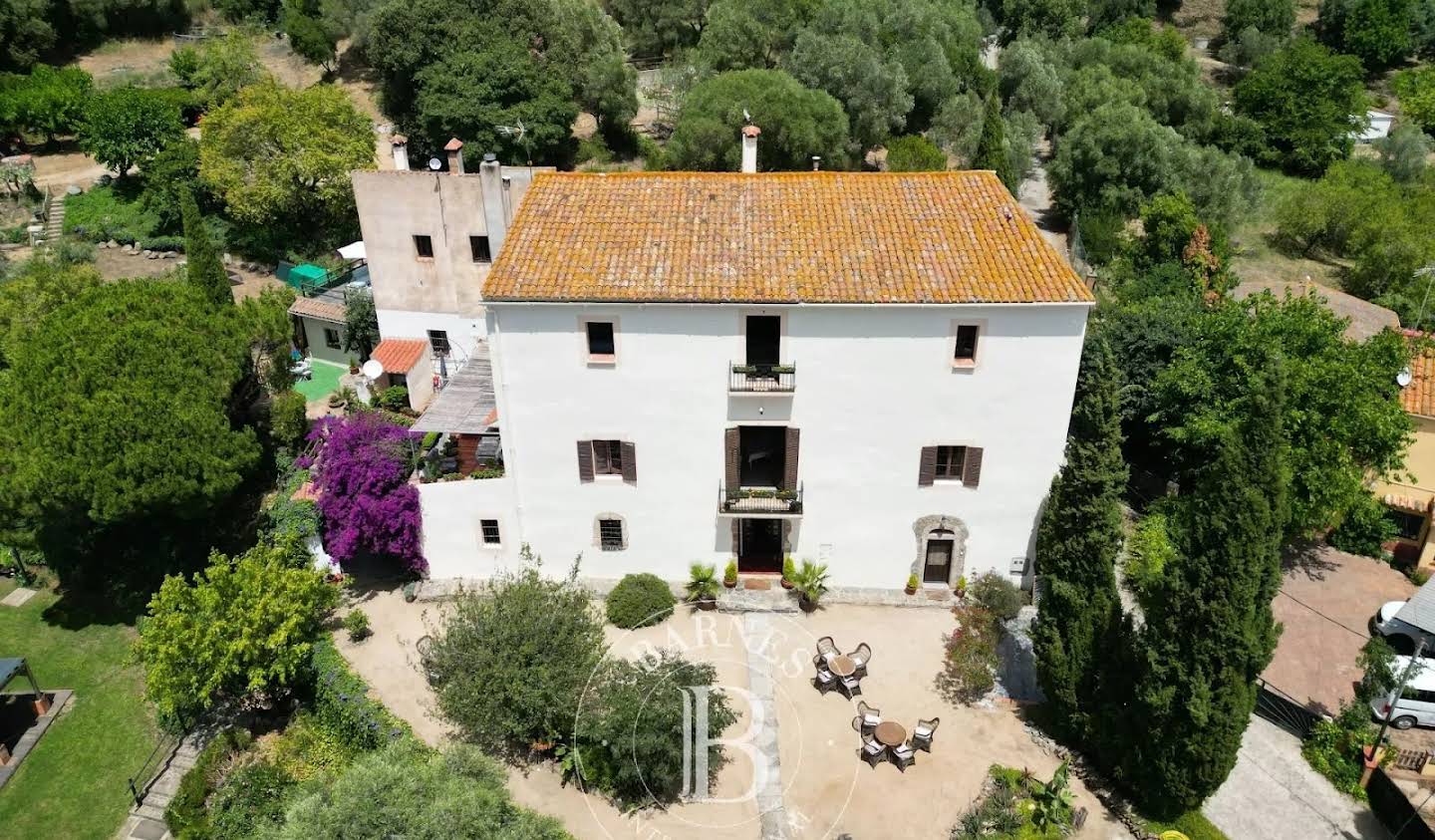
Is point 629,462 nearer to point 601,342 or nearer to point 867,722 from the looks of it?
point 601,342

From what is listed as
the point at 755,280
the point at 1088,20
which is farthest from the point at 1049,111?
the point at 755,280

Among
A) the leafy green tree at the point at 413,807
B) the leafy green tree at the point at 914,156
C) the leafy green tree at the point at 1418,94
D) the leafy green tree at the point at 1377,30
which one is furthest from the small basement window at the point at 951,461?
the leafy green tree at the point at 1377,30

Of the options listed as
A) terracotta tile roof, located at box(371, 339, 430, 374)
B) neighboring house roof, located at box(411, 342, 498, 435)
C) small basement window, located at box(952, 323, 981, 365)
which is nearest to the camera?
small basement window, located at box(952, 323, 981, 365)

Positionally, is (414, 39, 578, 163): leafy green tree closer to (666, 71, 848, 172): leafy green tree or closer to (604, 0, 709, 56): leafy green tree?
(666, 71, 848, 172): leafy green tree

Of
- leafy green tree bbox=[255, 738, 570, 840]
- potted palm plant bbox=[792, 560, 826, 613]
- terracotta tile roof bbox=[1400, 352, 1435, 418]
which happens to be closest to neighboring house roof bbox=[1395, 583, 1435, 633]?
terracotta tile roof bbox=[1400, 352, 1435, 418]

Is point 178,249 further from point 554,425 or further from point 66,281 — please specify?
point 554,425

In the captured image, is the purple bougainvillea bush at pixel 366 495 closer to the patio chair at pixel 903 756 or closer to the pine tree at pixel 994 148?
the patio chair at pixel 903 756
